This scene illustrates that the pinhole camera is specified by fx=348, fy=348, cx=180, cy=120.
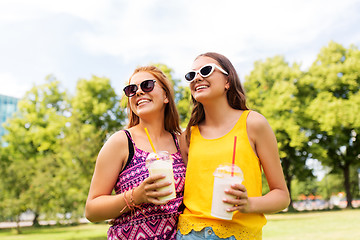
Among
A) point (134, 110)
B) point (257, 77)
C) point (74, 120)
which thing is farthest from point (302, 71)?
point (134, 110)

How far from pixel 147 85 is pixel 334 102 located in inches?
1045

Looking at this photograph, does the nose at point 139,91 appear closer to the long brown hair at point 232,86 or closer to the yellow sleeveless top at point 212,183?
the long brown hair at point 232,86

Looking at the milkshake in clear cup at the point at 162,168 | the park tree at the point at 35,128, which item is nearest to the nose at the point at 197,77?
the milkshake in clear cup at the point at 162,168

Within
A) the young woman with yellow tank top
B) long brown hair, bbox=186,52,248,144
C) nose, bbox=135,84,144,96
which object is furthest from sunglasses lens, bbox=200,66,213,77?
nose, bbox=135,84,144,96

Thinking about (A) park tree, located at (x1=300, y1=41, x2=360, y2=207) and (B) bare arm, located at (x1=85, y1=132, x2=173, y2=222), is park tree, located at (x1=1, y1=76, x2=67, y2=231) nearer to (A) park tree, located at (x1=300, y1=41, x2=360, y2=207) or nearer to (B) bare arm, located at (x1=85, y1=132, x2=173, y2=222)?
(A) park tree, located at (x1=300, y1=41, x2=360, y2=207)

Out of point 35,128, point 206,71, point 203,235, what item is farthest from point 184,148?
point 35,128

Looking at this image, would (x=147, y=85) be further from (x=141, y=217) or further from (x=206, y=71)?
(x=141, y=217)

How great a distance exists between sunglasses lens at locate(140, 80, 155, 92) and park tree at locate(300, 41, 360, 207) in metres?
25.9

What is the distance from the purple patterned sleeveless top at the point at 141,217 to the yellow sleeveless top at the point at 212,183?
3.8 inches

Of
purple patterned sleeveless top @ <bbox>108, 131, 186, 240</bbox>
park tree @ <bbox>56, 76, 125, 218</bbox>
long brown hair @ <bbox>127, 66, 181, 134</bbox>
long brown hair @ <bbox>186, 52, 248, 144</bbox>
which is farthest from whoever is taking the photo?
park tree @ <bbox>56, 76, 125, 218</bbox>

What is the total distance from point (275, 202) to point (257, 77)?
95.3 feet

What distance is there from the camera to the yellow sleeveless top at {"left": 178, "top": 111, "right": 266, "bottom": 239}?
8.48 feet

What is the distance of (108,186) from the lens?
275 centimetres

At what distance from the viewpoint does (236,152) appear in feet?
8.75
